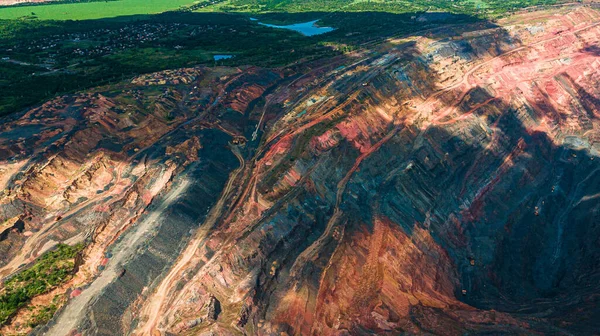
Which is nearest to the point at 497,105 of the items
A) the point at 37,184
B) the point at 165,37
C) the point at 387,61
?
the point at 387,61

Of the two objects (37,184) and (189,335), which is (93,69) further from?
(189,335)

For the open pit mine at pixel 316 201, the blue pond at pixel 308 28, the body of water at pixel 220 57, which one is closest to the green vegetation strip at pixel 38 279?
the open pit mine at pixel 316 201

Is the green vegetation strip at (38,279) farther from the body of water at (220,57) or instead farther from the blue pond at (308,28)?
the blue pond at (308,28)

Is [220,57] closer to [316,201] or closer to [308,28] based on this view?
[308,28]

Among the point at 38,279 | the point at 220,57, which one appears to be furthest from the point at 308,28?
the point at 38,279

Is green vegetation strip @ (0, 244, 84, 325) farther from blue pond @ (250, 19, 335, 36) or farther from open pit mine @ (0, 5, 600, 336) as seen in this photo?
blue pond @ (250, 19, 335, 36)

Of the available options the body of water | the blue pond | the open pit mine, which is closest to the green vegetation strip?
the open pit mine
